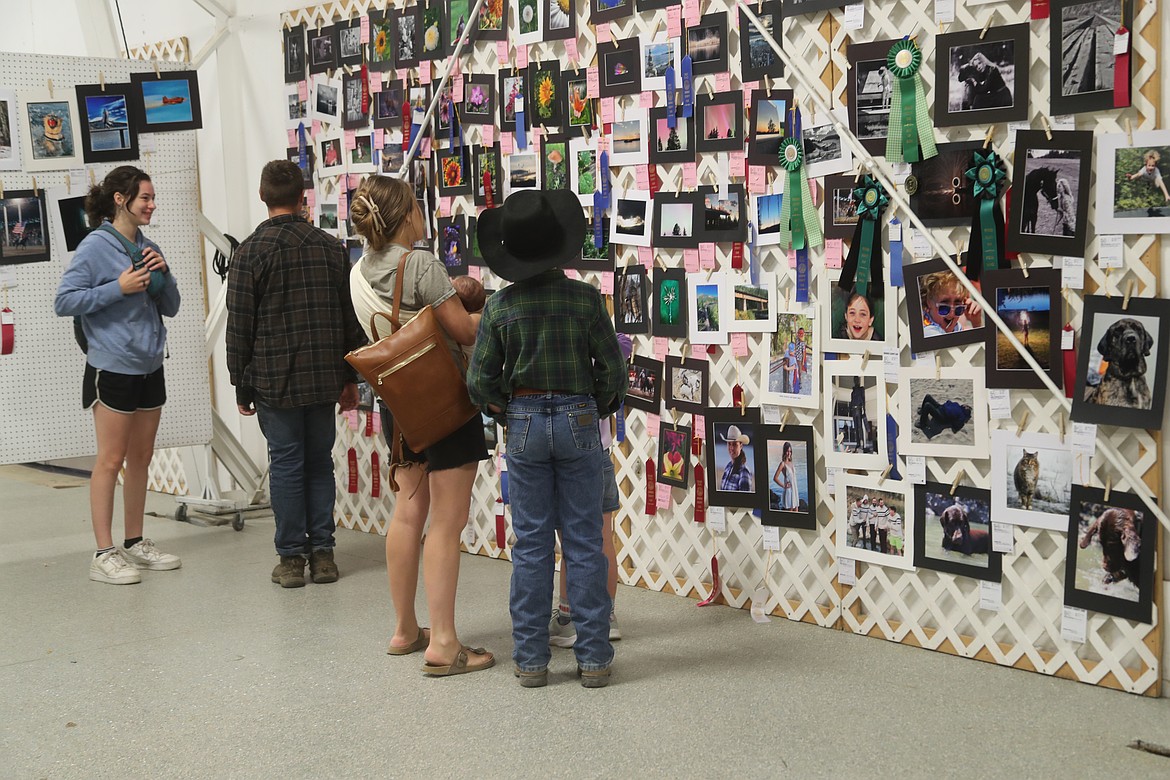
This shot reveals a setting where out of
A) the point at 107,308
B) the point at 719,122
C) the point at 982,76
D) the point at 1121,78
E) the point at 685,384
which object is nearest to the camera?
the point at 1121,78

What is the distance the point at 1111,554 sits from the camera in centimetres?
320

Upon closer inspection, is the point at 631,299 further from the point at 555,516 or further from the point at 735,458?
the point at 555,516

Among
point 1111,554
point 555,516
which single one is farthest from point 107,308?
point 1111,554

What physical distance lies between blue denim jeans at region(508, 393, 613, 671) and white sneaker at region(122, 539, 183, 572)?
7.12ft

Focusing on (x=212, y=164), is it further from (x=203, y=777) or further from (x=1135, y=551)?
(x=1135, y=551)

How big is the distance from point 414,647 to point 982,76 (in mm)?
2440

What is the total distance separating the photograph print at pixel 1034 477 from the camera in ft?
10.7

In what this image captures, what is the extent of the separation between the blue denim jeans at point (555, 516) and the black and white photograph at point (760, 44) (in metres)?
1.33

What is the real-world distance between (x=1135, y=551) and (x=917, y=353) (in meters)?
0.83

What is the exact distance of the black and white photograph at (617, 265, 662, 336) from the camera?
4273mm

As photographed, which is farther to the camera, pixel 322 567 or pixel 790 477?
pixel 322 567

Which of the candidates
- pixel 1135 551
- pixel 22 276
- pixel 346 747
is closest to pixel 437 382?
pixel 346 747

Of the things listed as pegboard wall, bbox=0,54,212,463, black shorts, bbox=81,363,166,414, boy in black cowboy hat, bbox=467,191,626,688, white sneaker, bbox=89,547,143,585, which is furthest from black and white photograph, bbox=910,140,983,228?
pegboard wall, bbox=0,54,212,463

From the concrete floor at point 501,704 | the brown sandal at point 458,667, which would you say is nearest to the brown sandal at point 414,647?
the concrete floor at point 501,704
